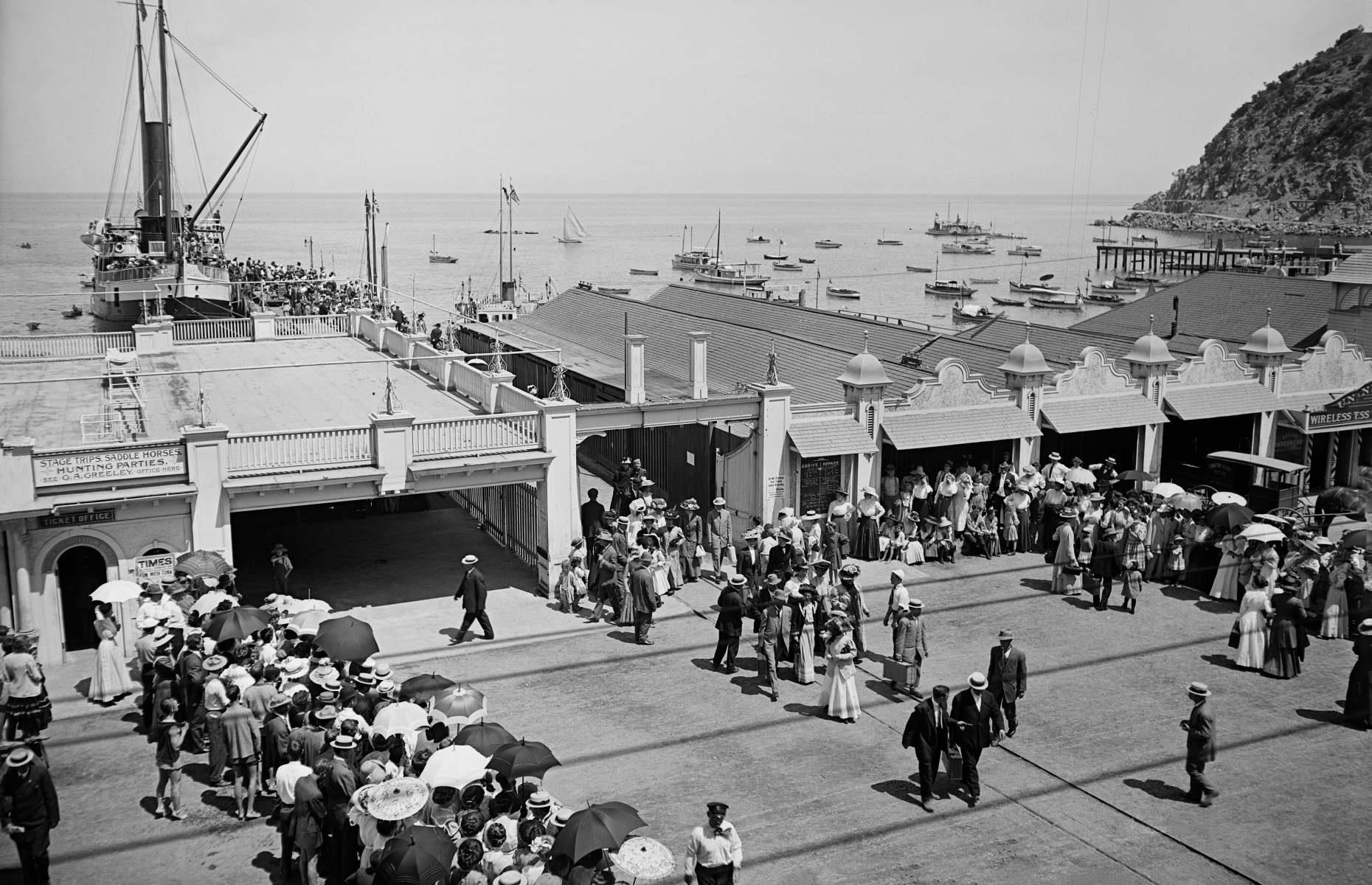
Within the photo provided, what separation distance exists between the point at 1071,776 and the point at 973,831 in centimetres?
194

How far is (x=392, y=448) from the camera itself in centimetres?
1975

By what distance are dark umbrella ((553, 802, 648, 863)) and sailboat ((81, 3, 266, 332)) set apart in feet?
149

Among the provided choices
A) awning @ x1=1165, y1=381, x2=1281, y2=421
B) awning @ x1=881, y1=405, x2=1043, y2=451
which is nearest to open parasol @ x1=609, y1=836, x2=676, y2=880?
awning @ x1=881, y1=405, x2=1043, y2=451

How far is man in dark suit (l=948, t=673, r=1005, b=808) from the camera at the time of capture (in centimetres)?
1312

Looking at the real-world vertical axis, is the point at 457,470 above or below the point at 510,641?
above

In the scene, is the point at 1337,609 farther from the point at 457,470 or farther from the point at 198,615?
the point at 198,615

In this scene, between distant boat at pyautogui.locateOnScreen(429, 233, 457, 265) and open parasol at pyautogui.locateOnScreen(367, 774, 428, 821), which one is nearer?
open parasol at pyautogui.locateOnScreen(367, 774, 428, 821)

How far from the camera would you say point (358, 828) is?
11.0 metres

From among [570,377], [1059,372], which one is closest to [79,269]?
[570,377]

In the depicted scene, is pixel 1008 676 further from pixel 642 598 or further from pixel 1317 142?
pixel 1317 142

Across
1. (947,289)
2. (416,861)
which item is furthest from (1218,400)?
(947,289)

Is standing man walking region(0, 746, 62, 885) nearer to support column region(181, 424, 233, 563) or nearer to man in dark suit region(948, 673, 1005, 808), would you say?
support column region(181, 424, 233, 563)

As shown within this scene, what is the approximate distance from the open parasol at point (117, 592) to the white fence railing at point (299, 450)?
3.02m

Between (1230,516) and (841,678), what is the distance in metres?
9.06
